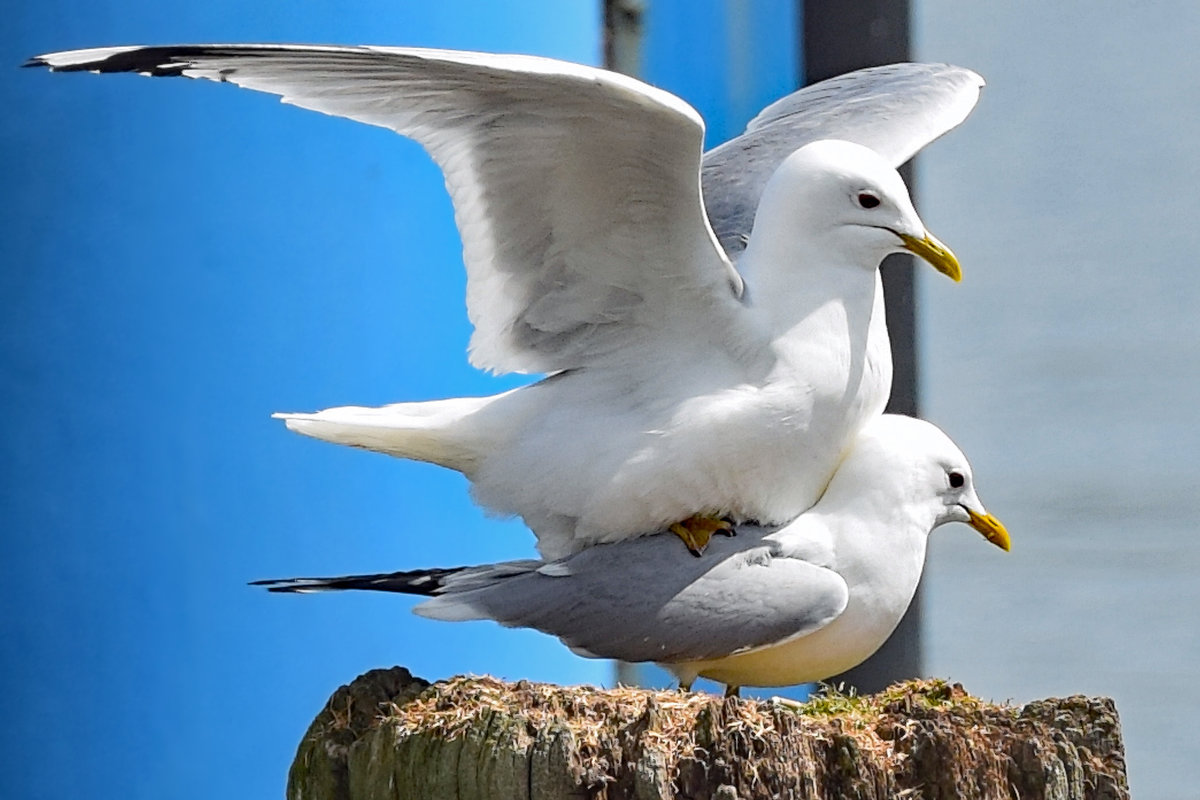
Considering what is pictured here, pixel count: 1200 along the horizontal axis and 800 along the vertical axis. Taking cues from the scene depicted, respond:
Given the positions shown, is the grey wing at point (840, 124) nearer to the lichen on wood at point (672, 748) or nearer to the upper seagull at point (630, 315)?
the upper seagull at point (630, 315)

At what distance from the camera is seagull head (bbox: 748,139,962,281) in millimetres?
2170

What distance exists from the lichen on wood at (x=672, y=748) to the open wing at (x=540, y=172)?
2.03ft

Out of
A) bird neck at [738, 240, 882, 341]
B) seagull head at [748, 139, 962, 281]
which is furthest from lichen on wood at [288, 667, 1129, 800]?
seagull head at [748, 139, 962, 281]

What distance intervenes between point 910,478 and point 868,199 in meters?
0.37

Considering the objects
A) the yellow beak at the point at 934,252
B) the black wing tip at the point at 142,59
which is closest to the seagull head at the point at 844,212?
the yellow beak at the point at 934,252

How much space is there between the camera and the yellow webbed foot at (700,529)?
2.10m

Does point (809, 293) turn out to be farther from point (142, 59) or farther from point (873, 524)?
point (142, 59)

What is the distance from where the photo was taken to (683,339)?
2139mm

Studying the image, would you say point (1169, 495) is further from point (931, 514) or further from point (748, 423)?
point (748, 423)

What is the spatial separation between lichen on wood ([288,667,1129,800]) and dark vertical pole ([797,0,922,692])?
7.17ft

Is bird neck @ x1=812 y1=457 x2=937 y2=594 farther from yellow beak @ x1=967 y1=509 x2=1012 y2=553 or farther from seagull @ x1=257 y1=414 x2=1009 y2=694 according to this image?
yellow beak @ x1=967 y1=509 x2=1012 y2=553

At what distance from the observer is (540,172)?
2059 millimetres

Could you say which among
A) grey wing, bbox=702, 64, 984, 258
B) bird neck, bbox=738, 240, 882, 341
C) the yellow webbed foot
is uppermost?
grey wing, bbox=702, 64, 984, 258

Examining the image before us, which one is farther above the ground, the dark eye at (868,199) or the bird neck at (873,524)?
the dark eye at (868,199)
